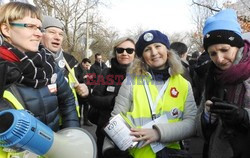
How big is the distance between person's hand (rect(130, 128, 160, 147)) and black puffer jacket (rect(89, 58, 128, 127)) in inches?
40.1

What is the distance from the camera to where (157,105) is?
7.91ft

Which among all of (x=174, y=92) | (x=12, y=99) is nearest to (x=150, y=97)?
(x=174, y=92)

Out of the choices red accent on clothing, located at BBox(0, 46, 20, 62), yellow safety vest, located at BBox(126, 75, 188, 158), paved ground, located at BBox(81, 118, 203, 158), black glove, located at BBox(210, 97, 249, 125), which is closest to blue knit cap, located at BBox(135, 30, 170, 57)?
yellow safety vest, located at BBox(126, 75, 188, 158)

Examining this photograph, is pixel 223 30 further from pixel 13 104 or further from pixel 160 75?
pixel 13 104

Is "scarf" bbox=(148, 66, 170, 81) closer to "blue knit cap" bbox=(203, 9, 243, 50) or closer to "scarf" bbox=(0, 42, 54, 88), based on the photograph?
"blue knit cap" bbox=(203, 9, 243, 50)

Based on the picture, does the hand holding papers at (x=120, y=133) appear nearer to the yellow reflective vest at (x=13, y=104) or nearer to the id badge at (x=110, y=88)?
the yellow reflective vest at (x=13, y=104)

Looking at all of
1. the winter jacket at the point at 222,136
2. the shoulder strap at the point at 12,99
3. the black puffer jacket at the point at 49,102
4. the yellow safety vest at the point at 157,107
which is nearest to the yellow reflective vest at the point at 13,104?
the shoulder strap at the point at 12,99

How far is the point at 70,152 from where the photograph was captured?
5.08ft

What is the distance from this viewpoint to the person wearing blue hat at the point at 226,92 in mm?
1857

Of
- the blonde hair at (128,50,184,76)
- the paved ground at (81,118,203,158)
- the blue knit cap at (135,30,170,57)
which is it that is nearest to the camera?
the blonde hair at (128,50,184,76)

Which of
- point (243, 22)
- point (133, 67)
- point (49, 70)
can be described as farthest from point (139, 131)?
point (243, 22)

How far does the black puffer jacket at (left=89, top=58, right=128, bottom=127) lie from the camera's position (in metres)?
3.31

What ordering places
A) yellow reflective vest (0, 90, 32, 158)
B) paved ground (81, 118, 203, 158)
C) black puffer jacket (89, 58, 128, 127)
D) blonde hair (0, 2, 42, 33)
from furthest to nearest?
paved ground (81, 118, 203, 158)
black puffer jacket (89, 58, 128, 127)
blonde hair (0, 2, 42, 33)
yellow reflective vest (0, 90, 32, 158)

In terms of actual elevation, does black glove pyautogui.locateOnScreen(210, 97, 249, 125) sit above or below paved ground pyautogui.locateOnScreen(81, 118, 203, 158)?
above
